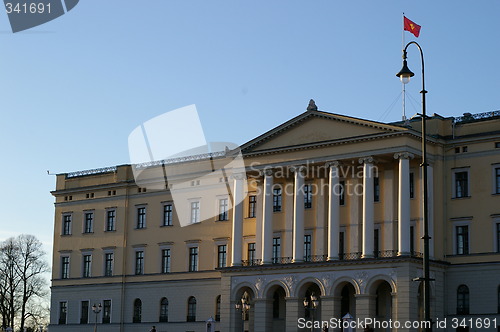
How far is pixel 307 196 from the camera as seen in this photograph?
6094 centimetres

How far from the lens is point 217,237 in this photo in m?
65.8

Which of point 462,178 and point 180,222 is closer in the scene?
point 462,178

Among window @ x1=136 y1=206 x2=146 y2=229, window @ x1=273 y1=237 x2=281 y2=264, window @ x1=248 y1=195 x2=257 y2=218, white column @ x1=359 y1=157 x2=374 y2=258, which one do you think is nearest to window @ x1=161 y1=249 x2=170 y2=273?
window @ x1=136 y1=206 x2=146 y2=229

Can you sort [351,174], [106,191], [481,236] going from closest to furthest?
[481,236] → [351,174] → [106,191]

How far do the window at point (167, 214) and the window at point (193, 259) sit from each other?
293 cm

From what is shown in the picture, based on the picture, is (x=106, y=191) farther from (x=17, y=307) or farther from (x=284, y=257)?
(x=17, y=307)

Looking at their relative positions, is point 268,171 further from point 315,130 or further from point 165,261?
point 165,261

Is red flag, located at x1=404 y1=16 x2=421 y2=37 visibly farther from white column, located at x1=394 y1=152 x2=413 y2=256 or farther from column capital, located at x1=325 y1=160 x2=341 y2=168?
column capital, located at x1=325 y1=160 x2=341 y2=168

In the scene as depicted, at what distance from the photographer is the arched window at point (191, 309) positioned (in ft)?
218

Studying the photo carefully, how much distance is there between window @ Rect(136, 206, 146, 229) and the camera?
232ft

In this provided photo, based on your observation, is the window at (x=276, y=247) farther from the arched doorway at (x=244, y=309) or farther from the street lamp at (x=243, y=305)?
the street lamp at (x=243, y=305)

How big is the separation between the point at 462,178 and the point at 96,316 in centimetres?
2791

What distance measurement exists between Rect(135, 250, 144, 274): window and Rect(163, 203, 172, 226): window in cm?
317

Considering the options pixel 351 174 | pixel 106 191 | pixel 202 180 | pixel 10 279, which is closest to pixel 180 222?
pixel 202 180
